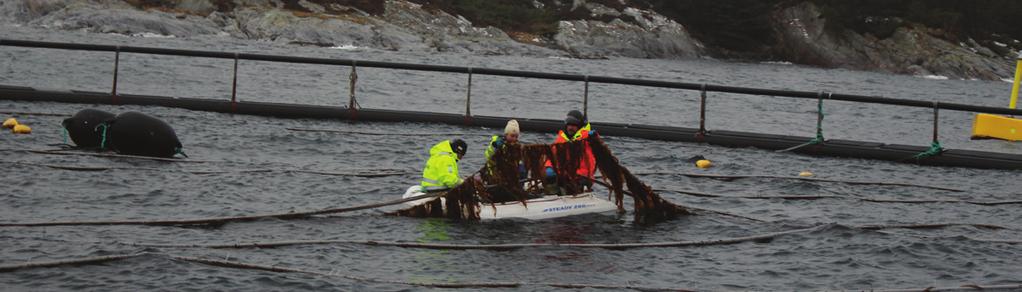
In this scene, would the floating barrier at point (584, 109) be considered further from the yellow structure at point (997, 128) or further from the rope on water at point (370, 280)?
the rope on water at point (370, 280)

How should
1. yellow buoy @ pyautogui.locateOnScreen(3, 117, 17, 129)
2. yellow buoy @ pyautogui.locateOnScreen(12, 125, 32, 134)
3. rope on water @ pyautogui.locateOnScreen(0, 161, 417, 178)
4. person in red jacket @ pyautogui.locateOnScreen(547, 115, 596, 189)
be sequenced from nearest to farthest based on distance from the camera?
person in red jacket @ pyautogui.locateOnScreen(547, 115, 596, 189)
rope on water @ pyautogui.locateOnScreen(0, 161, 417, 178)
yellow buoy @ pyautogui.locateOnScreen(12, 125, 32, 134)
yellow buoy @ pyautogui.locateOnScreen(3, 117, 17, 129)

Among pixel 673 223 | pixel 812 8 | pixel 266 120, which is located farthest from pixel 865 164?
pixel 812 8

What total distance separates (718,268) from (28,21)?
6784 cm

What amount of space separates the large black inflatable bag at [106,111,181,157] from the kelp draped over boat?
22.0 feet

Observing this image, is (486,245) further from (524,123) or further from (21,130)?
(524,123)

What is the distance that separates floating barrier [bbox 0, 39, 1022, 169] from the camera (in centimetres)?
2827

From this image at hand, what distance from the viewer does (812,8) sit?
10769 cm

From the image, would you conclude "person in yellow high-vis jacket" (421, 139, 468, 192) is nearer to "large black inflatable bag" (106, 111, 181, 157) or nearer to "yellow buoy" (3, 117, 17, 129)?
"large black inflatable bag" (106, 111, 181, 157)

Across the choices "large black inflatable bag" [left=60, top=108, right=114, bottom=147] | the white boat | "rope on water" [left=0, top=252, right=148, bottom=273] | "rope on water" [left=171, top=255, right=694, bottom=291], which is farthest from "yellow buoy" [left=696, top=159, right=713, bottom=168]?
"rope on water" [left=0, top=252, right=148, bottom=273]

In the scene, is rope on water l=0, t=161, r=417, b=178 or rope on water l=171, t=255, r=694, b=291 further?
rope on water l=0, t=161, r=417, b=178

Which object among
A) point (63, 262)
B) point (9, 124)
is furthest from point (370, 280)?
point (9, 124)

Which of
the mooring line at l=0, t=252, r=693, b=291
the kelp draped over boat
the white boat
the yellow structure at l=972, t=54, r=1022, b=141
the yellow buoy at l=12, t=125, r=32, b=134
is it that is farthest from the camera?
the yellow structure at l=972, t=54, r=1022, b=141

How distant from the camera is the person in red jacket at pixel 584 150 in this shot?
19.3 meters

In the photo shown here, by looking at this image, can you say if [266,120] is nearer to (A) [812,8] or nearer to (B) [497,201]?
(B) [497,201]
